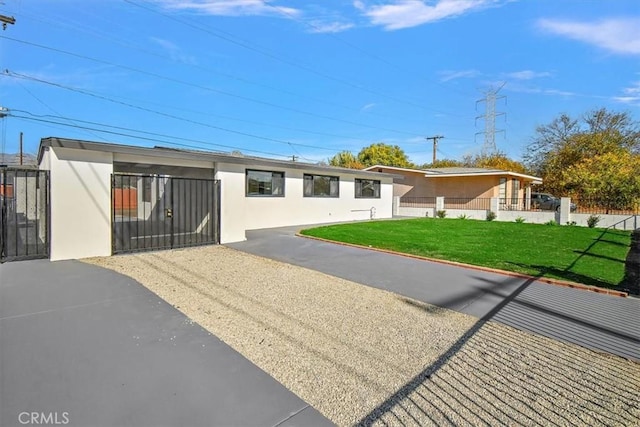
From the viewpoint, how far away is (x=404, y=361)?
2.97 m

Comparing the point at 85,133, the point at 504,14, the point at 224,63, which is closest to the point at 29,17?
the point at 85,133

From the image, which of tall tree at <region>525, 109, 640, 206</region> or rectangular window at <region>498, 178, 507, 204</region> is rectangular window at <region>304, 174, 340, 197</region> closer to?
rectangular window at <region>498, 178, 507, 204</region>

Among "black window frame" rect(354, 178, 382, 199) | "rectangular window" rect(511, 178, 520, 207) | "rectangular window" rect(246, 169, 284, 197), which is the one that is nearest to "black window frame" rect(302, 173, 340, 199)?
"rectangular window" rect(246, 169, 284, 197)

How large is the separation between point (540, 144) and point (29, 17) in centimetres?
3759

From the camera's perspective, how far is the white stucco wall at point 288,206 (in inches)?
378

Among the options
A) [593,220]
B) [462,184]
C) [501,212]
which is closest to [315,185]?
[501,212]

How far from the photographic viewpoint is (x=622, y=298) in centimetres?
501

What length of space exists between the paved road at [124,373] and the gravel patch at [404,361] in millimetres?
238

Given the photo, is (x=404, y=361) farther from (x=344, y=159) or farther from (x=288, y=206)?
(x=344, y=159)

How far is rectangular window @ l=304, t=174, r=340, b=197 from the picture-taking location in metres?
15.2

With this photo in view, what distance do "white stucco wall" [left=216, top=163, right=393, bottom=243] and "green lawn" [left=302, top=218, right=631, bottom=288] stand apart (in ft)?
8.09

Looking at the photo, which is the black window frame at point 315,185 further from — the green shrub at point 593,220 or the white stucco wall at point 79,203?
the green shrub at point 593,220

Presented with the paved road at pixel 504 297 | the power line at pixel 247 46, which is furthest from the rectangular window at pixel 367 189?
the paved road at pixel 504 297

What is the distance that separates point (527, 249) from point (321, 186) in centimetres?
925
